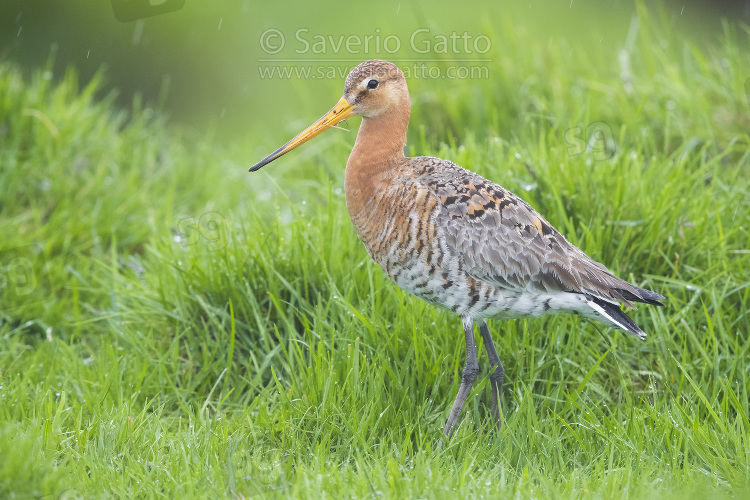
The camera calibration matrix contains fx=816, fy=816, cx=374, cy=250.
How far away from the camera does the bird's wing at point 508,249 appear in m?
4.20

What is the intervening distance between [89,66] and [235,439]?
7.00 metres

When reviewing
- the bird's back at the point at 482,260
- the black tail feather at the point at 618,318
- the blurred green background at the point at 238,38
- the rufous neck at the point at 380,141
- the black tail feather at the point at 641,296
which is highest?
the blurred green background at the point at 238,38

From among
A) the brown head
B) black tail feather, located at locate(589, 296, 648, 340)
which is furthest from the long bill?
black tail feather, located at locate(589, 296, 648, 340)

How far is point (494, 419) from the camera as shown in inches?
174

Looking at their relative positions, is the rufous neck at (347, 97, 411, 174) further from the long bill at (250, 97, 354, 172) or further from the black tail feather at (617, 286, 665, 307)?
the black tail feather at (617, 286, 665, 307)

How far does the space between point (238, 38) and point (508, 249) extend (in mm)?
7999

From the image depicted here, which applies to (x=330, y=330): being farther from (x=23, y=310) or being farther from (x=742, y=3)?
(x=742, y=3)

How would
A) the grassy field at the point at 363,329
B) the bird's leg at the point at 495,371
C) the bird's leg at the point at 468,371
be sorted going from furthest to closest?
the bird's leg at the point at 495,371 → the bird's leg at the point at 468,371 → the grassy field at the point at 363,329

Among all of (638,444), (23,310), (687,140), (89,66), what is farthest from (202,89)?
(638,444)

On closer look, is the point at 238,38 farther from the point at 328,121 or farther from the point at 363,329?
the point at 363,329

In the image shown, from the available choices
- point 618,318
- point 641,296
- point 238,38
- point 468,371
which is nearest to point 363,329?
point 468,371

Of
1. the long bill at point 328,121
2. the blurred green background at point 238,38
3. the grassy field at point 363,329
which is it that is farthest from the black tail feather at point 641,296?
the blurred green background at point 238,38

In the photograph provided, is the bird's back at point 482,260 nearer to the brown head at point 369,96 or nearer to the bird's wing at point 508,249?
the bird's wing at point 508,249

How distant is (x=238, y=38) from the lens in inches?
442
